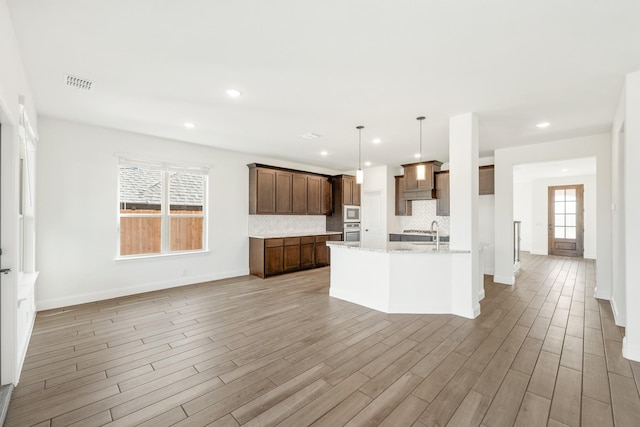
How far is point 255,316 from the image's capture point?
379 cm

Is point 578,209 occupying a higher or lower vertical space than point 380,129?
lower

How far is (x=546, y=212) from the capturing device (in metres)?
9.59

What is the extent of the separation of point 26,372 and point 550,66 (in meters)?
5.36

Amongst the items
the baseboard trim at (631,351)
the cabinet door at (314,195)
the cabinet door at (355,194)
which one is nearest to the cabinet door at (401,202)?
the cabinet door at (355,194)

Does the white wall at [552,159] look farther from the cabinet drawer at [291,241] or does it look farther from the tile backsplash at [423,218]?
the cabinet drawer at [291,241]

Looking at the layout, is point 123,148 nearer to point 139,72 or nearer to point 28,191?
point 28,191

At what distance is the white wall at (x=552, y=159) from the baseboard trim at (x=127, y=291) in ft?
17.5

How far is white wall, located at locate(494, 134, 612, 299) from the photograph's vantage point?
14.9 feet

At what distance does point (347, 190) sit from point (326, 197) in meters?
0.64

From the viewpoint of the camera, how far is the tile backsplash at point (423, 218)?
292 inches

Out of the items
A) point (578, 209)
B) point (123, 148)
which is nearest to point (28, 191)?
point (123, 148)

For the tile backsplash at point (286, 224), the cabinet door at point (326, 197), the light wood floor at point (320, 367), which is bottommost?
the light wood floor at point (320, 367)

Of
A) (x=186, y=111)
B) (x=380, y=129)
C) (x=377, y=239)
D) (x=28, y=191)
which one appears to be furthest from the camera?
(x=377, y=239)

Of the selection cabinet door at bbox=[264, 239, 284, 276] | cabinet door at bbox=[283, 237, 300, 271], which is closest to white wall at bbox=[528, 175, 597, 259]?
cabinet door at bbox=[283, 237, 300, 271]
